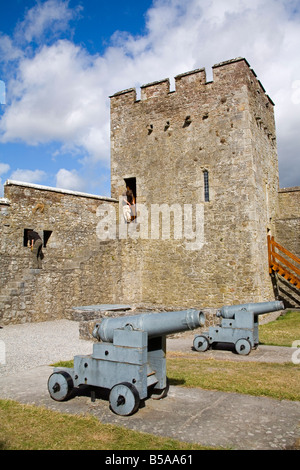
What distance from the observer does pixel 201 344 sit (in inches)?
316

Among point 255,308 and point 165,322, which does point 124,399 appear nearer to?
point 165,322

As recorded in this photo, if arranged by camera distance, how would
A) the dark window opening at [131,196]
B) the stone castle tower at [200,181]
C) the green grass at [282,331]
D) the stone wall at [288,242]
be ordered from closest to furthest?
1. the green grass at [282,331]
2. the stone castle tower at [200,181]
3. the stone wall at [288,242]
4. the dark window opening at [131,196]

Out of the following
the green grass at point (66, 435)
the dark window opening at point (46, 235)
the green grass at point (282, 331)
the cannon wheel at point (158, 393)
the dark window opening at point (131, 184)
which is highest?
the dark window opening at point (131, 184)

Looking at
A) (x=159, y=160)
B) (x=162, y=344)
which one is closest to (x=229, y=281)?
(x=159, y=160)

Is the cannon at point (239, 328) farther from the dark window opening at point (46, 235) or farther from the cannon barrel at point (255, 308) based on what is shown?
the dark window opening at point (46, 235)

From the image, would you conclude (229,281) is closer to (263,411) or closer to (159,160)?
(159,160)

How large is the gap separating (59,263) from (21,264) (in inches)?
55.1

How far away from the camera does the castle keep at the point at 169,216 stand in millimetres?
12352

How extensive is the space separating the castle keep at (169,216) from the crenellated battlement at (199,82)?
0.13 ft

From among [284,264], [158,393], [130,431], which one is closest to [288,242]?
[284,264]

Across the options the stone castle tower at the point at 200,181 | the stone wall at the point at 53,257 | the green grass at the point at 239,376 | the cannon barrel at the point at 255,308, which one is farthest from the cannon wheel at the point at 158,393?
the stone castle tower at the point at 200,181

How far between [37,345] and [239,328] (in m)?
4.33

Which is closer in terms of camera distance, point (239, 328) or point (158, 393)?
point (158, 393)

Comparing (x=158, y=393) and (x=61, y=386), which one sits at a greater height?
(x=61, y=386)
